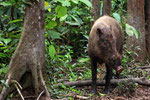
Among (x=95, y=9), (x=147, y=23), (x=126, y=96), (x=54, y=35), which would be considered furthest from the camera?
(x=147, y=23)

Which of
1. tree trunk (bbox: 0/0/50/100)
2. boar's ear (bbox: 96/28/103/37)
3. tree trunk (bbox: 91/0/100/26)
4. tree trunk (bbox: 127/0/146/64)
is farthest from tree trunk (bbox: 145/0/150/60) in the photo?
tree trunk (bbox: 0/0/50/100)

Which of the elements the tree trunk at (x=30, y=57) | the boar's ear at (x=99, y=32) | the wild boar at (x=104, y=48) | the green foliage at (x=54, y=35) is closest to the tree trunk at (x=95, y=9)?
the green foliage at (x=54, y=35)

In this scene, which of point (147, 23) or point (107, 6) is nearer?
point (107, 6)

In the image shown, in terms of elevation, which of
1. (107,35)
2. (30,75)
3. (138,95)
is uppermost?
(107,35)

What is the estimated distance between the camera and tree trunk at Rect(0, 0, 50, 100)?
360 cm

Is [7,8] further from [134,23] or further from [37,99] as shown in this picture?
[134,23]

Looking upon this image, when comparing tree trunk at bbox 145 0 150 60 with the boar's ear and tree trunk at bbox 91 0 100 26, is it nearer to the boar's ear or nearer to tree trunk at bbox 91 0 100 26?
tree trunk at bbox 91 0 100 26

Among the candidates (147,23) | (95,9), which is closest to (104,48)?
(95,9)

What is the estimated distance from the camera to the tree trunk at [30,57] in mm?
3598

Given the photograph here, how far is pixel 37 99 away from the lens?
357cm

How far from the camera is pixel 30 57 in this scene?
3.66 metres

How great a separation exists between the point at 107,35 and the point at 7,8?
197 cm

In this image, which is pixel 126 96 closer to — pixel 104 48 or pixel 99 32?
pixel 104 48

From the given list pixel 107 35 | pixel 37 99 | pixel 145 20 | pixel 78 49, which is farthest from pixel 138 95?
pixel 145 20
